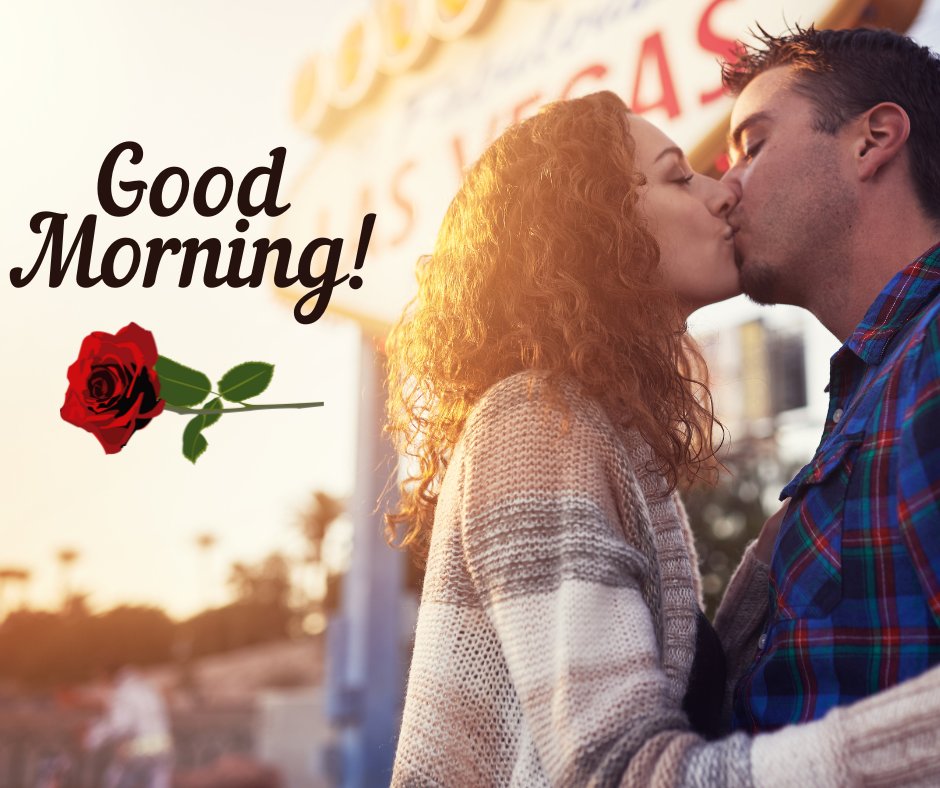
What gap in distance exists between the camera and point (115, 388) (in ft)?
4.56

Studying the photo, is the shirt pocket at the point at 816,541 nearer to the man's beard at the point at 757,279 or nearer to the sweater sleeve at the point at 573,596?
the sweater sleeve at the point at 573,596

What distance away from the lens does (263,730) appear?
872 inches

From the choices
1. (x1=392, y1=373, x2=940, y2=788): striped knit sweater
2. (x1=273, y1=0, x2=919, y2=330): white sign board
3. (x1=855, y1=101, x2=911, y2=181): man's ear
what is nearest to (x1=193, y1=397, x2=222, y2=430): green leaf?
(x1=392, y1=373, x2=940, y2=788): striped knit sweater

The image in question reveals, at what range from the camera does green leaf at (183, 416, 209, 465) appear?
4.63 feet

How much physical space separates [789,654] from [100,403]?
1.17 meters

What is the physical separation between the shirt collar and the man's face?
42 cm

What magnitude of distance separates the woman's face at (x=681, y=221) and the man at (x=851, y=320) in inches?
7.2

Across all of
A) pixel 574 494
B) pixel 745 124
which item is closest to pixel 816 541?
pixel 574 494

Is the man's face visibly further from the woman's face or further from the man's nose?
the woman's face

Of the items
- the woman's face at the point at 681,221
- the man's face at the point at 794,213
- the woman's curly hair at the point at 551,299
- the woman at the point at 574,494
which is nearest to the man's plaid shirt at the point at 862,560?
the woman at the point at 574,494

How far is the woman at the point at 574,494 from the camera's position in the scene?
1.21 meters

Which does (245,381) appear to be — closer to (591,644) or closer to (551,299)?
(551,299)

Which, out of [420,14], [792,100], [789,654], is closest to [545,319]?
[789,654]

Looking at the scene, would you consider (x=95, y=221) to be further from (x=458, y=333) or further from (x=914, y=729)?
(x=914, y=729)
